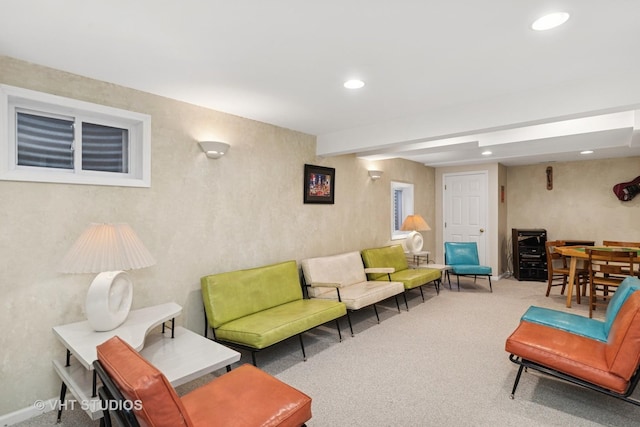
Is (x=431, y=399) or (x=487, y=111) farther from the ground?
(x=487, y=111)

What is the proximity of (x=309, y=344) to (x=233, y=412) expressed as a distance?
189cm

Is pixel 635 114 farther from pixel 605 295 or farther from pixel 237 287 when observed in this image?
pixel 237 287

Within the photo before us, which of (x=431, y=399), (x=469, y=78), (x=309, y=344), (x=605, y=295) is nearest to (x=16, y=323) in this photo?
(x=309, y=344)

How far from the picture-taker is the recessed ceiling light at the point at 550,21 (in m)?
1.74

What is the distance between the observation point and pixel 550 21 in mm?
1796

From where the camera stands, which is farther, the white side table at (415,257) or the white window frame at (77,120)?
the white side table at (415,257)

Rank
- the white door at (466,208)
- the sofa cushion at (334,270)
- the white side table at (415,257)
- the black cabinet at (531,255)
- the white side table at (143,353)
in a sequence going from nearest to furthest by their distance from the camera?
the white side table at (143,353)
the sofa cushion at (334,270)
the white side table at (415,257)
the black cabinet at (531,255)
the white door at (466,208)

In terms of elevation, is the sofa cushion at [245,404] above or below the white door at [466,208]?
below

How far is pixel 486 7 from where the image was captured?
66.0 inches

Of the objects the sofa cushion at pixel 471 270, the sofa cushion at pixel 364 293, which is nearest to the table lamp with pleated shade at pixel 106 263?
the sofa cushion at pixel 364 293

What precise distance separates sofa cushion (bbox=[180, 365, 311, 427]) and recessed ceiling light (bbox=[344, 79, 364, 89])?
2.13 metres

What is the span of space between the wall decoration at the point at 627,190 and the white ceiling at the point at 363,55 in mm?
3250

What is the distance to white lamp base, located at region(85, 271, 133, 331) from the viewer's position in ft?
7.09

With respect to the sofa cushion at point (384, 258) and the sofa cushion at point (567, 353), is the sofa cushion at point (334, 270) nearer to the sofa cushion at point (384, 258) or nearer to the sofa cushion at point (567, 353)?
the sofa cushion at point (384, 258)
